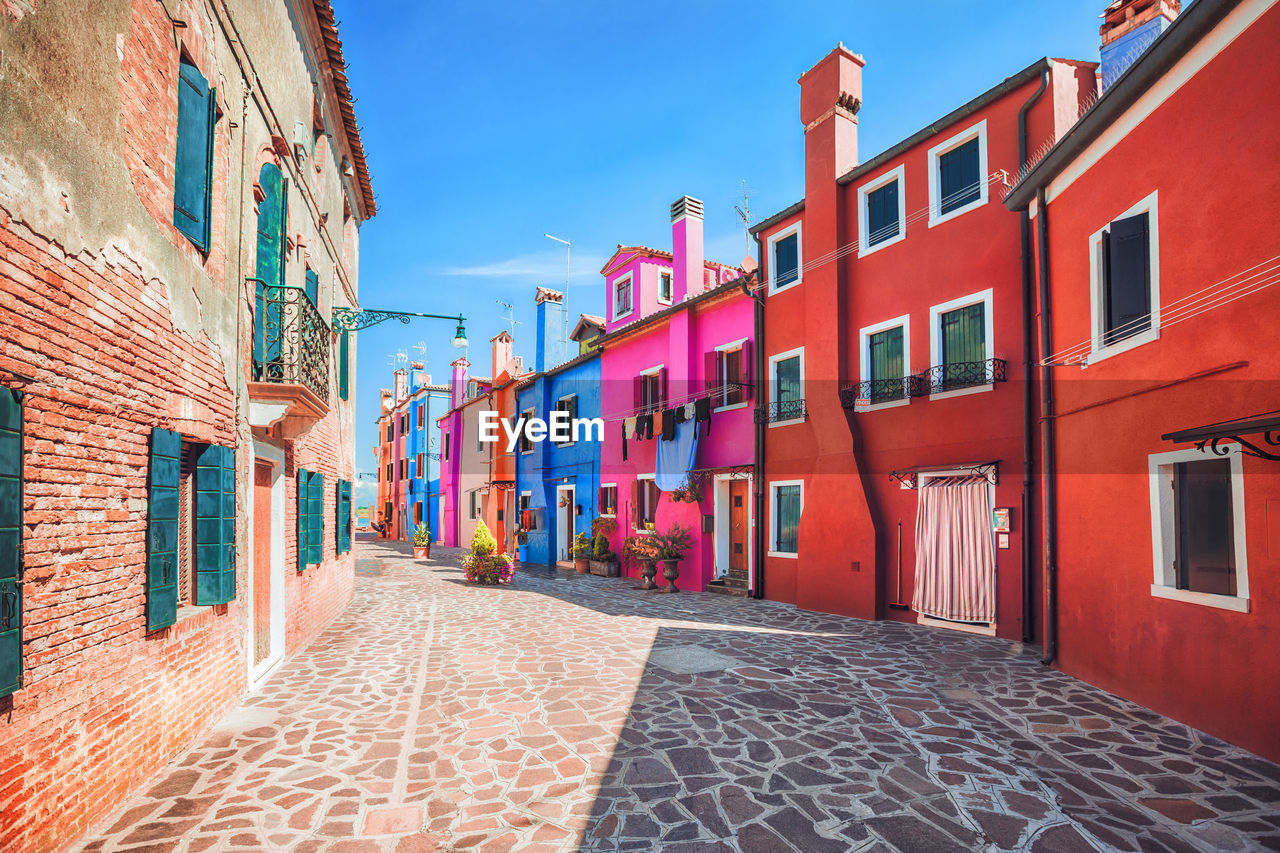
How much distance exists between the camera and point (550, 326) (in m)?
27.4

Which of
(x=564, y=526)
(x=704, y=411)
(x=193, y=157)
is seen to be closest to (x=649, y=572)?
(x=704, y=411)

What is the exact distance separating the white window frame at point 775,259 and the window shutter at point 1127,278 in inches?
280

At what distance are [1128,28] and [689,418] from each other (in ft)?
35.8

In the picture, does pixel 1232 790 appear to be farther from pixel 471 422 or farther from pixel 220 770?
pixel 471 422

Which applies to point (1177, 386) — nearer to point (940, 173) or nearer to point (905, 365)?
point (905, 365)

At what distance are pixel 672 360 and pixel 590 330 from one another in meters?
9.07

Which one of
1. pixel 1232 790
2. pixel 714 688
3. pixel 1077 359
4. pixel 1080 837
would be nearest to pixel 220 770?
pixel 714 688

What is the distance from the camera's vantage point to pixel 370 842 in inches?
169

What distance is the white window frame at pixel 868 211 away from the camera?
12.6 m

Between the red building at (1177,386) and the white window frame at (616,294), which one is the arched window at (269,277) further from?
the white window frame at (616,294)

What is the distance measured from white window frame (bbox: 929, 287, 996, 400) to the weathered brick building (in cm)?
978

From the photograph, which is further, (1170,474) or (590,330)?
(590,330)

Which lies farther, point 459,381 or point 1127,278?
point 459,381

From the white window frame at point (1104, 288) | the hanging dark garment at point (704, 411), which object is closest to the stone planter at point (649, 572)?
the hanging dark garment at point (704, 411)
